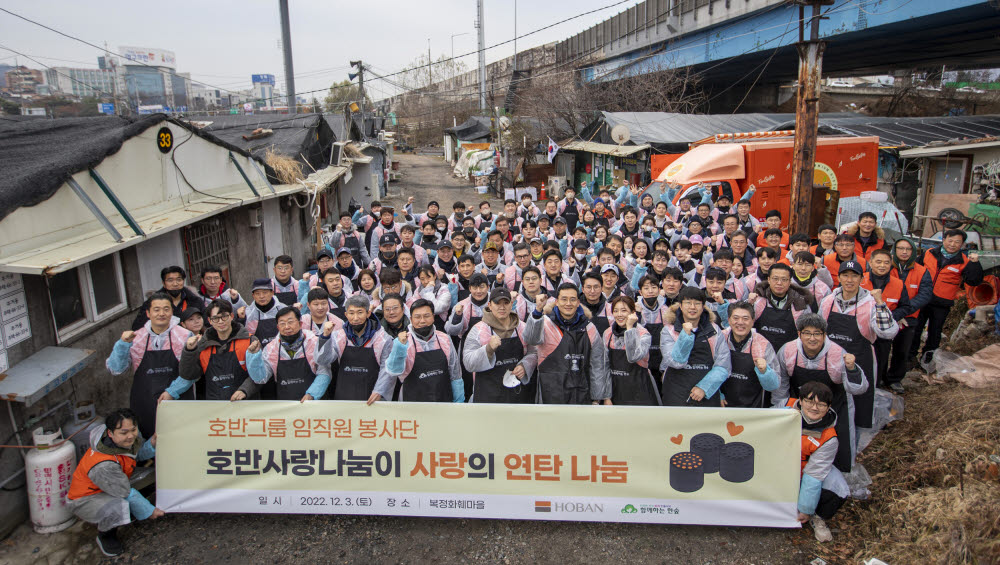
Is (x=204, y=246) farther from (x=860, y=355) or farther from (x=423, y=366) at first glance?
(x=860, y=355)

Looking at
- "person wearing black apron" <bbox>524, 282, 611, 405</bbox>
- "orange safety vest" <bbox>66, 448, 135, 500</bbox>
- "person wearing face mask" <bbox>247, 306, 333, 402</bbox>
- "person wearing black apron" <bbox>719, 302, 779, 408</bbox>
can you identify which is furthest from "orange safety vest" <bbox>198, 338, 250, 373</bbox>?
"person wearing black apron" <bbox>719, 302, 779, 408</bbox>

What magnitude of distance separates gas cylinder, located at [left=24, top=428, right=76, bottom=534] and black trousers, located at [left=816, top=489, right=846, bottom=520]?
564 cm

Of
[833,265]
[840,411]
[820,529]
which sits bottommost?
[820,529]

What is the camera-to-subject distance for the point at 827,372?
449 cm

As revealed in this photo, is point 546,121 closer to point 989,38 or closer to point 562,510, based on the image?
point 989,38

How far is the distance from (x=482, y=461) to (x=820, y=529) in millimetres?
2467

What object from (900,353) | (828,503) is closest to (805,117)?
(900,353)

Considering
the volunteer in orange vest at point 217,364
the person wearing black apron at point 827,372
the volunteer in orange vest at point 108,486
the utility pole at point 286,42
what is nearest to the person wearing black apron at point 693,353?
the person wearing black apron at point 827,372

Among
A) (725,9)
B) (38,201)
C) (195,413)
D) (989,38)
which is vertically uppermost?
(725,9)

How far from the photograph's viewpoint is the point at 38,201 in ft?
16.1

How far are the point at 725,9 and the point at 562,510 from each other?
61.9 feet

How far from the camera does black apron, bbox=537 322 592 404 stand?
15.6ft

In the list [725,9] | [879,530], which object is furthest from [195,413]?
[725,9]

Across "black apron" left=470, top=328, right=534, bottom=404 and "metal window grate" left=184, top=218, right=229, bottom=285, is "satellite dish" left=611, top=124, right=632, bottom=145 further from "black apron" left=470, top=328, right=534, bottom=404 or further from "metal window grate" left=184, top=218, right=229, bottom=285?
"black apron" left=470, top=328, right=534, bottom=404
